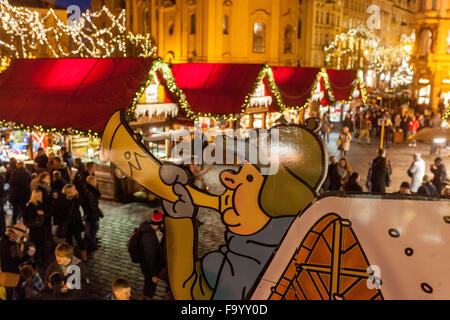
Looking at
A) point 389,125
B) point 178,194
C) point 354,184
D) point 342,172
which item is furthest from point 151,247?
point 389,125

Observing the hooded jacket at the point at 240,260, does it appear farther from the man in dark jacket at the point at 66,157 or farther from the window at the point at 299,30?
the window at the point at 299,30

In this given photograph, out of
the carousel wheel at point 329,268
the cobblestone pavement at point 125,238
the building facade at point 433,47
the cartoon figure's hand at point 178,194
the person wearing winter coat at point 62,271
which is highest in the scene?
the building facade at point 433,47

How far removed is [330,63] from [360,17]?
43.5 feet

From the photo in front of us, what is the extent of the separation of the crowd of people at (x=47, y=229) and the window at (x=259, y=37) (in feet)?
89.0

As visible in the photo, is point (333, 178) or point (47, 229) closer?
point (47, 229)

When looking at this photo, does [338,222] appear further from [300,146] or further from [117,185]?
[117,185]

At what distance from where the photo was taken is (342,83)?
74.9ft

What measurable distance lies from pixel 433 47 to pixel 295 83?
67.0ft

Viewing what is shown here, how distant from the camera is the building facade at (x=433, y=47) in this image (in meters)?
33.2

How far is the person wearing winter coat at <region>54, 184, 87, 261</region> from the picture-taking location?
336 inches

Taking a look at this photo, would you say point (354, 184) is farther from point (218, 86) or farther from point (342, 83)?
point (342, 83)

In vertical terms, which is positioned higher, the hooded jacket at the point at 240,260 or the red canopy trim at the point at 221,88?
the red canopy trim at the point at 221,88

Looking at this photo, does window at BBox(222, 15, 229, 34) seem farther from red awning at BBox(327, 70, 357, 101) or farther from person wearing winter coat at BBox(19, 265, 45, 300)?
person wearing winter coat at BBox(19, 265, 45, 300)

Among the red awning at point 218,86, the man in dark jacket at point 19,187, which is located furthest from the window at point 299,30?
the man in dark jacket at point 19,187
